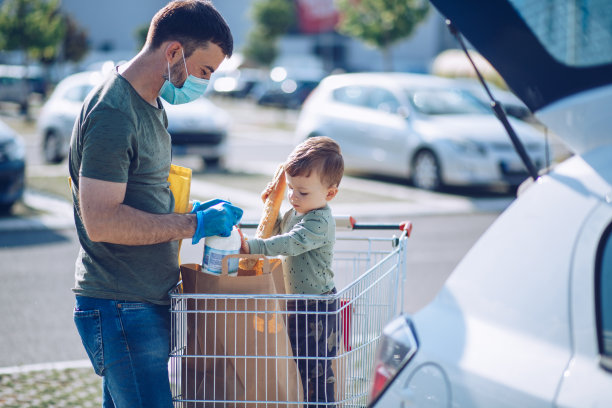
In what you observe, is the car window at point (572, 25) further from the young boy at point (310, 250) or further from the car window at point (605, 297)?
the young boy at point (310, 250)

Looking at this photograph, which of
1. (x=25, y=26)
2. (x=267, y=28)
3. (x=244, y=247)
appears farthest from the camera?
(x=267, y=28)

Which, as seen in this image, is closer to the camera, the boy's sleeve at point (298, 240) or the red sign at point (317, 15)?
the boy's sleeve at point (298, 240)

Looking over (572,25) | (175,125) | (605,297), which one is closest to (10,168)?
(175,125)

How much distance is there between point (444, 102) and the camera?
1302 cm

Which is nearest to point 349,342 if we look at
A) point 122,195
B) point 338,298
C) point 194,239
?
point 338,298

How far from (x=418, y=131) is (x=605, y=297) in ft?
35.0

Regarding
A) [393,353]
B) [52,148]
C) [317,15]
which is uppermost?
[317,15]

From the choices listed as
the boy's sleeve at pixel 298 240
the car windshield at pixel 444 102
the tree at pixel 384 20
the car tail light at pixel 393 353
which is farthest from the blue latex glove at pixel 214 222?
the tree at pixel 384 20

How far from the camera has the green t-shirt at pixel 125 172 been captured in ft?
7.47

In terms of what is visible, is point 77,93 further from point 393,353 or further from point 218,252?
point 393,353

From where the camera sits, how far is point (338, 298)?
97.1 inches

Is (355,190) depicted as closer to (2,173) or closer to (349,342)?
(2,173)

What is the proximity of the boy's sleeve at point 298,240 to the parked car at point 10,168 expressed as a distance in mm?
7933

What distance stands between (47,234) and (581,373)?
326 inches
